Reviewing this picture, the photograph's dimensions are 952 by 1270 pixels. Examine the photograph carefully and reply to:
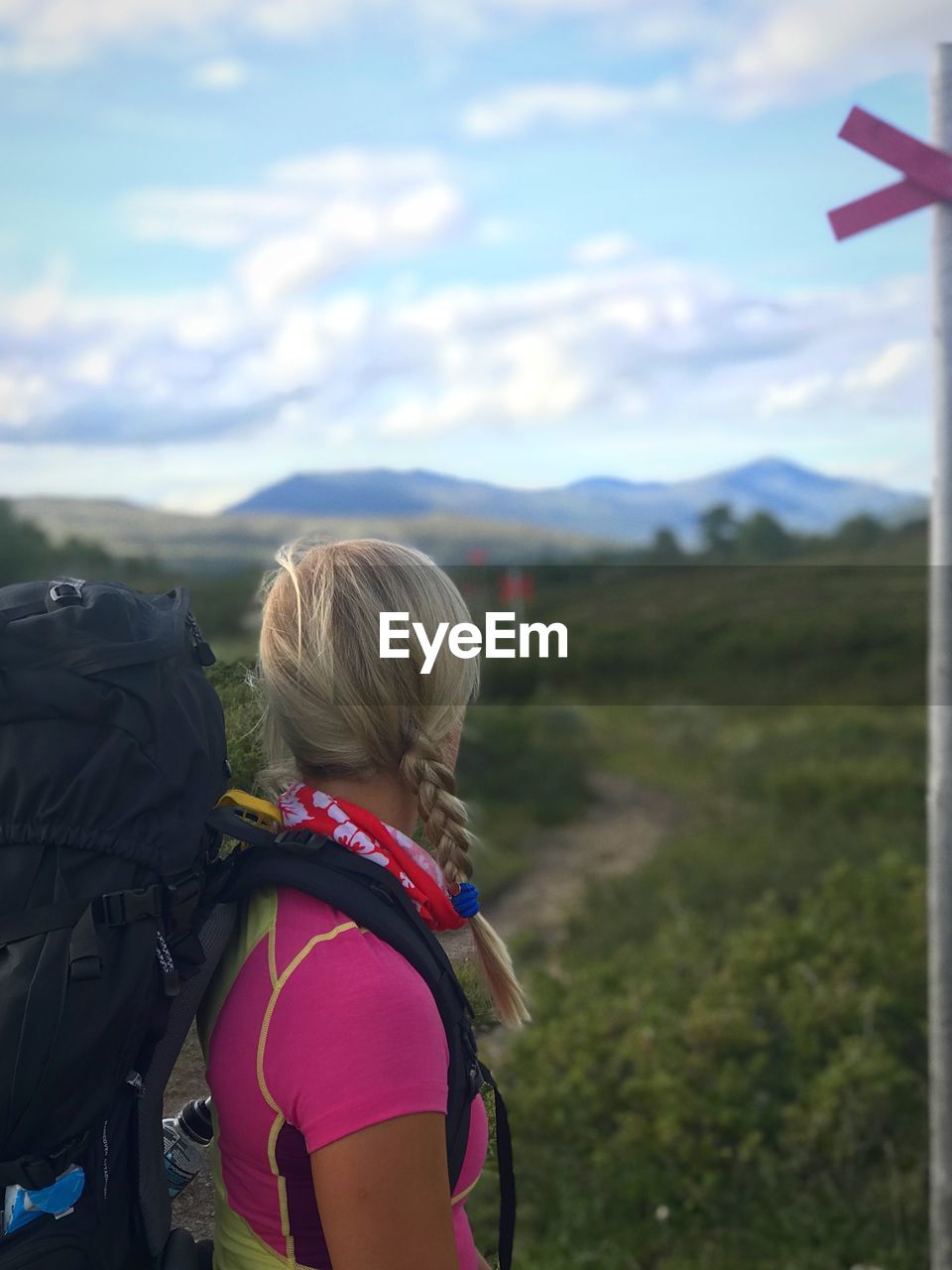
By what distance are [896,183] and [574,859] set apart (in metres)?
8.17

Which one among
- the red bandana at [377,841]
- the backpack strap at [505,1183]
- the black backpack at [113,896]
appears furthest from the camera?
the backpack strap at [505,1183]

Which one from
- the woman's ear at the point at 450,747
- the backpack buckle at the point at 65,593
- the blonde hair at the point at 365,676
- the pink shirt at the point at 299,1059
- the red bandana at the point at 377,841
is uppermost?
the backpack buckle at the point at 65,593

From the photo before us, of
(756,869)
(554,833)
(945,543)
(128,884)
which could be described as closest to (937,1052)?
(945,543)

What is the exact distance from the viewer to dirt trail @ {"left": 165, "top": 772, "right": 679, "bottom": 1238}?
318 inches

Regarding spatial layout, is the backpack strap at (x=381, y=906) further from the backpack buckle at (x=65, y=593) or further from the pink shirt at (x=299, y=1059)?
the backpack buckle at (x=65, y=593)

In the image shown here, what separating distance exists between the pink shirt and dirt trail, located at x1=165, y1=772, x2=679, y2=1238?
361 cm

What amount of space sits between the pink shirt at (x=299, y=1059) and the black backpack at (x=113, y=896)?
0.04m

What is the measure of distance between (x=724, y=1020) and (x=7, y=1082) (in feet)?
13.1

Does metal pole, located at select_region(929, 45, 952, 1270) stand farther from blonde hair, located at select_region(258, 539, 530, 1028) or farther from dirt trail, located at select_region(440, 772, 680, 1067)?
dirt trail, located at select_region(440, 772, 680, 1067)

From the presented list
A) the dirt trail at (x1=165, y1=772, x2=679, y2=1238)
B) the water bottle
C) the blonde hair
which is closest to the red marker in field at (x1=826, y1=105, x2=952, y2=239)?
the blonde hair

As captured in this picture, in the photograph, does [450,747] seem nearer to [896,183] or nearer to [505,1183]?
[505,1183]

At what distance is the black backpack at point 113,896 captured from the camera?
1235 mm

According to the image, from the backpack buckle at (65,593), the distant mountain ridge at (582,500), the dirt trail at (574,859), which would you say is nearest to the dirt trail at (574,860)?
the dirt trail at (574,859)

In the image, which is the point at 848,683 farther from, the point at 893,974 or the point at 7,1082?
the point at 7,1082
